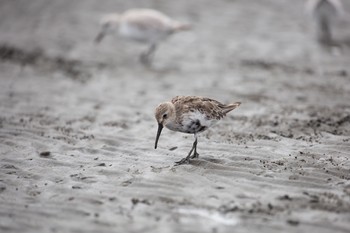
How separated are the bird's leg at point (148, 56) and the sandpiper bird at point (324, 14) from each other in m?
4.49

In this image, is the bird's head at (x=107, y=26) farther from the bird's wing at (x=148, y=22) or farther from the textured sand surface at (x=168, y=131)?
the bird's wing at (x=148, y=22)

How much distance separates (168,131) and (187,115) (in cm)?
158

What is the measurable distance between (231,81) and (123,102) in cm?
252

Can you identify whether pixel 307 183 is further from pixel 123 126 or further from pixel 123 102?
pixel 123 102

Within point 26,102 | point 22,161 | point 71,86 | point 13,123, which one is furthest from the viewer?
point 71,86

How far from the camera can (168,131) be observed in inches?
330

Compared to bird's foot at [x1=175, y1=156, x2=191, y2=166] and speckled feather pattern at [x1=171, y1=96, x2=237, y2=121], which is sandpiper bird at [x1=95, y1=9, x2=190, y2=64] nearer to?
speckled feather pattern at [x1=171, y1=96, x2=237, y2=121]

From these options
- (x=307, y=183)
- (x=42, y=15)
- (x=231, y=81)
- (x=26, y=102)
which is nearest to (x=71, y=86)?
(x=26, y=102)

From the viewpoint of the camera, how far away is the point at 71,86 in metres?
10.9

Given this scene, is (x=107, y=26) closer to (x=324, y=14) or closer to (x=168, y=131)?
(x=324, y=14)

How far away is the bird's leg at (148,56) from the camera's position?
42.4 feet

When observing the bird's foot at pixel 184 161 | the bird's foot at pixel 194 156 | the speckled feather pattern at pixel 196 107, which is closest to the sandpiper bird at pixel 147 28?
the speckled feather pattern at pixel 196 107

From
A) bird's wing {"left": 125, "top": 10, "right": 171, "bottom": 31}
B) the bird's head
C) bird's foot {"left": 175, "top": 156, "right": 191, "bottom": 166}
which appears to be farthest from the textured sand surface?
Answer: bird's wing {"left": 125, "top": 10, "right": 171, "bottom": 31}

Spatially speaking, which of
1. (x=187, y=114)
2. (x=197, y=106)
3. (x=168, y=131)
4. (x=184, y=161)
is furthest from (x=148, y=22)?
(x=184, y=161)
